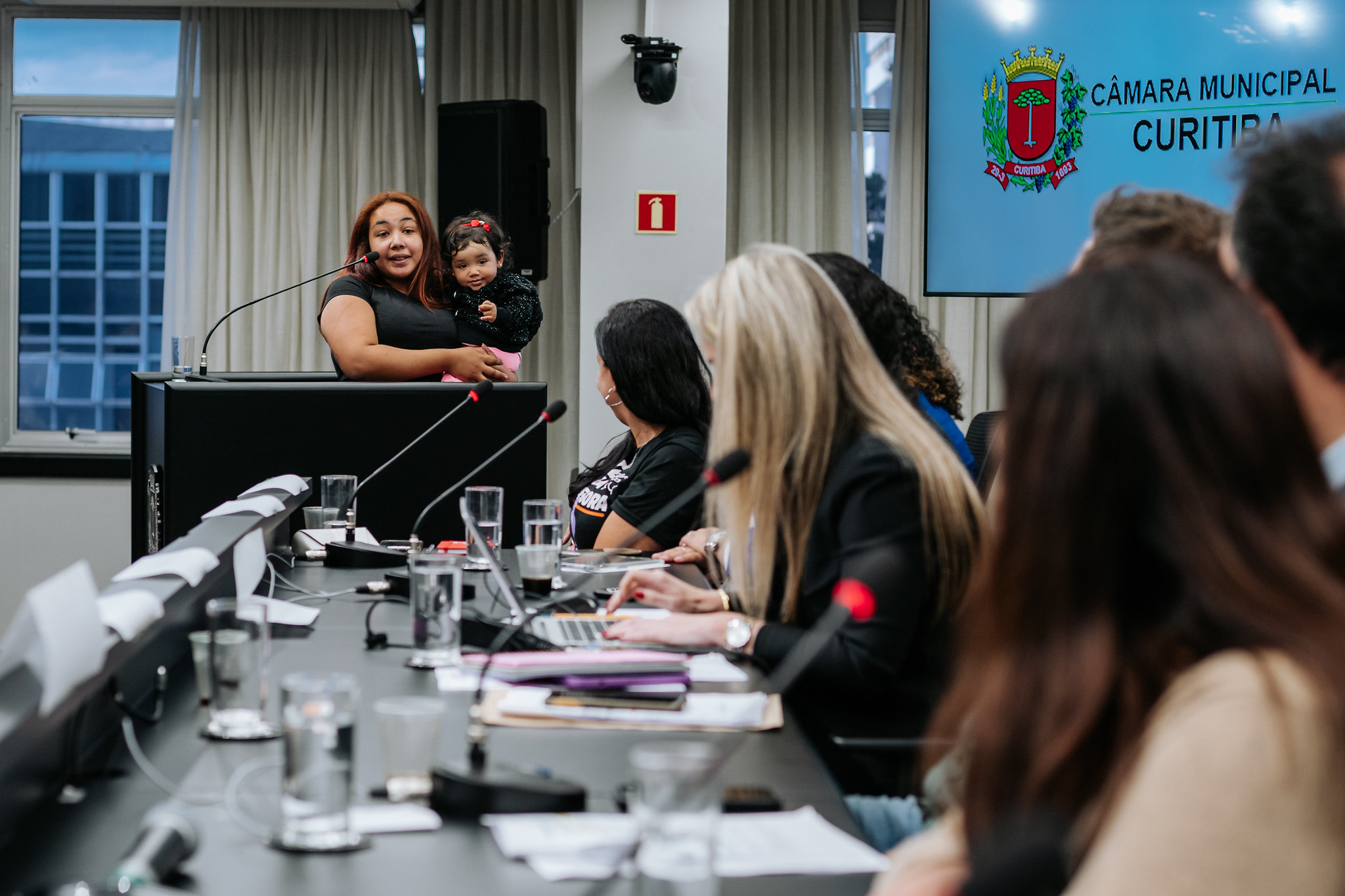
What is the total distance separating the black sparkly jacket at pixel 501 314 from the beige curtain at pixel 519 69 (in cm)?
126

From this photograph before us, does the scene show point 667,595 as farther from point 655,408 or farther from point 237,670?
point 655,408

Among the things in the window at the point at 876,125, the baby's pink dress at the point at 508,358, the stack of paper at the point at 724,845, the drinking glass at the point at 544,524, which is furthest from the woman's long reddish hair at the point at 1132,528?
the window at the point at 876,125

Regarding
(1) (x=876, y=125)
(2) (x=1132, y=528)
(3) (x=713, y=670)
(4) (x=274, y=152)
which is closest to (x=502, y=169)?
(4) (x=274, y=152)

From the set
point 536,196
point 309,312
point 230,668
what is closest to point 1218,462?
point 230,668

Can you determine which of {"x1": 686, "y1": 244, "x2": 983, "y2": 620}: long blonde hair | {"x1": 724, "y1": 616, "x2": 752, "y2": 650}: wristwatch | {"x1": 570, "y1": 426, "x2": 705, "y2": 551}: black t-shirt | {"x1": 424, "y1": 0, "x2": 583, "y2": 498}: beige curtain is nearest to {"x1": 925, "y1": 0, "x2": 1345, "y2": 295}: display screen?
{"x1": 570, "y1": 426, "x2": 705, "y2": 551}: black t-shirt

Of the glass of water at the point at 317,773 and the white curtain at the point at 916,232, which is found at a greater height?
the white curtain at the point at 916,232

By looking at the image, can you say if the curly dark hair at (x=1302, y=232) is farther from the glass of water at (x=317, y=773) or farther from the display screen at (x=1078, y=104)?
the display screen at (x=1078, y=104)

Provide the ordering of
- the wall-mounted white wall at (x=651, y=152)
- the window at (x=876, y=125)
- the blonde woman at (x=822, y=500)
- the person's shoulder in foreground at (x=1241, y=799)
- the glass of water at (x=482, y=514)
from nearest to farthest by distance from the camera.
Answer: the person's shoulder in foreground at (x=1241, y=799)
the blonde woman at (x=822, y=500)
the glass of water at (x=482, y=514)
the wall-mounted white wall at (x=651, y=152)
the window at (x=876, y=125)

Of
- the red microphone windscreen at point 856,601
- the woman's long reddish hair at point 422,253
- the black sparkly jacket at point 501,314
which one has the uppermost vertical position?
the woman's long reddish hair at point 422,253

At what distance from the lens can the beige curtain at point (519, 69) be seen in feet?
17.3

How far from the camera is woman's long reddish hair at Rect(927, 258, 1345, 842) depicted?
70 centimetres

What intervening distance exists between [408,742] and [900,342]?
134 centimetres

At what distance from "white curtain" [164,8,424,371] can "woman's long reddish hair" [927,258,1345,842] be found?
16.1 ft

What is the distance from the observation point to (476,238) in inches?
160
